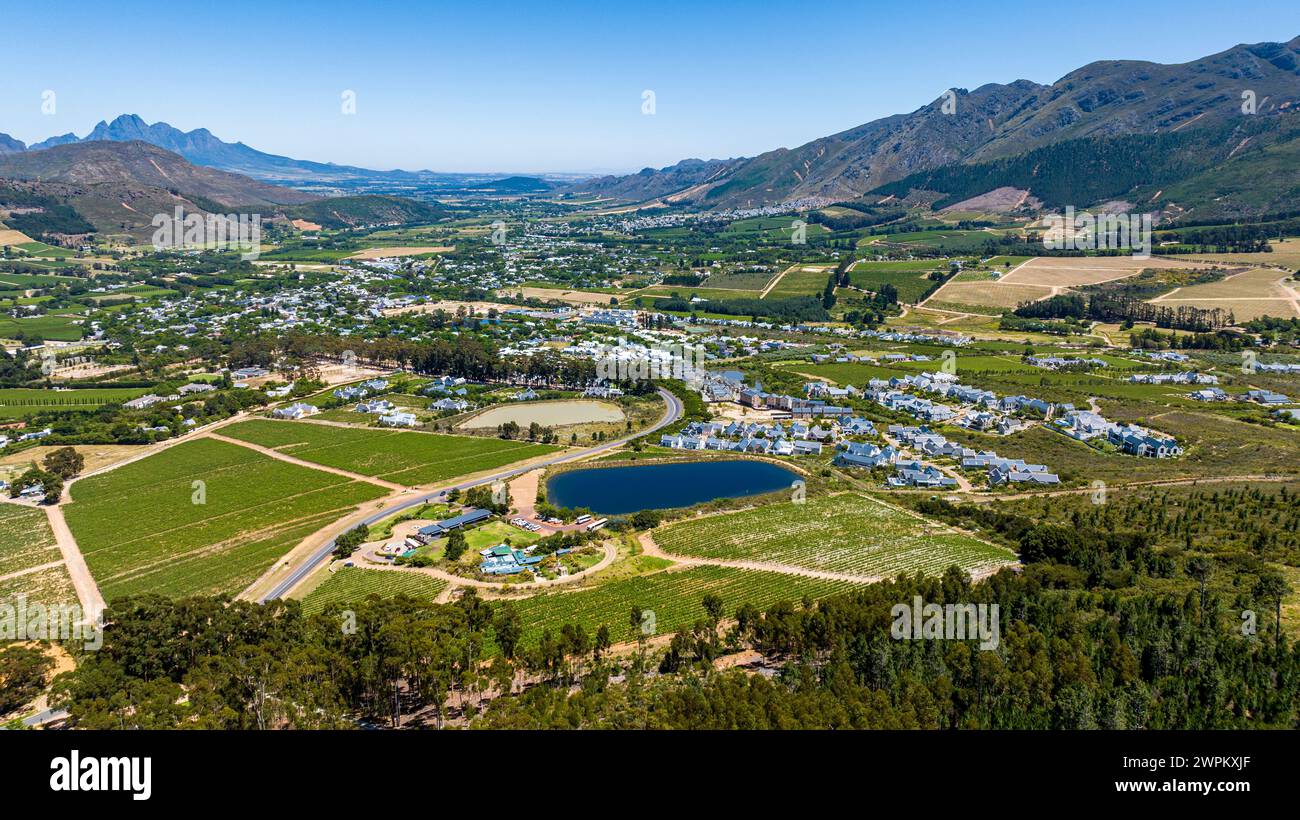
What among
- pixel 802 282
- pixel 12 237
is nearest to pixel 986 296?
pixel 802 282

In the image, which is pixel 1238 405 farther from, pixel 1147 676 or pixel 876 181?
pixel 876 181

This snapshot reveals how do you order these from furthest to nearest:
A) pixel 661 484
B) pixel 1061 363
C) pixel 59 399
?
pixel 1061 363, pixel 59 399, pixel 661 484

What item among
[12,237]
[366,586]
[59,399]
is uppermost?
[12,237]

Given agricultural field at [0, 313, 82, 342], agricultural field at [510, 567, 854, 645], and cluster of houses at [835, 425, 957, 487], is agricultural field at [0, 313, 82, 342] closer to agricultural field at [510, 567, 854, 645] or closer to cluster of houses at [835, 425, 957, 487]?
agricultural field at [510, 567, 854, 645]

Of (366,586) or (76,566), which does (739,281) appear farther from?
(76,566)

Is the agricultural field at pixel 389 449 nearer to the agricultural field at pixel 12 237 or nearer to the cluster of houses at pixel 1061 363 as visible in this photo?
the cluster of houses at pixel 1061 363
